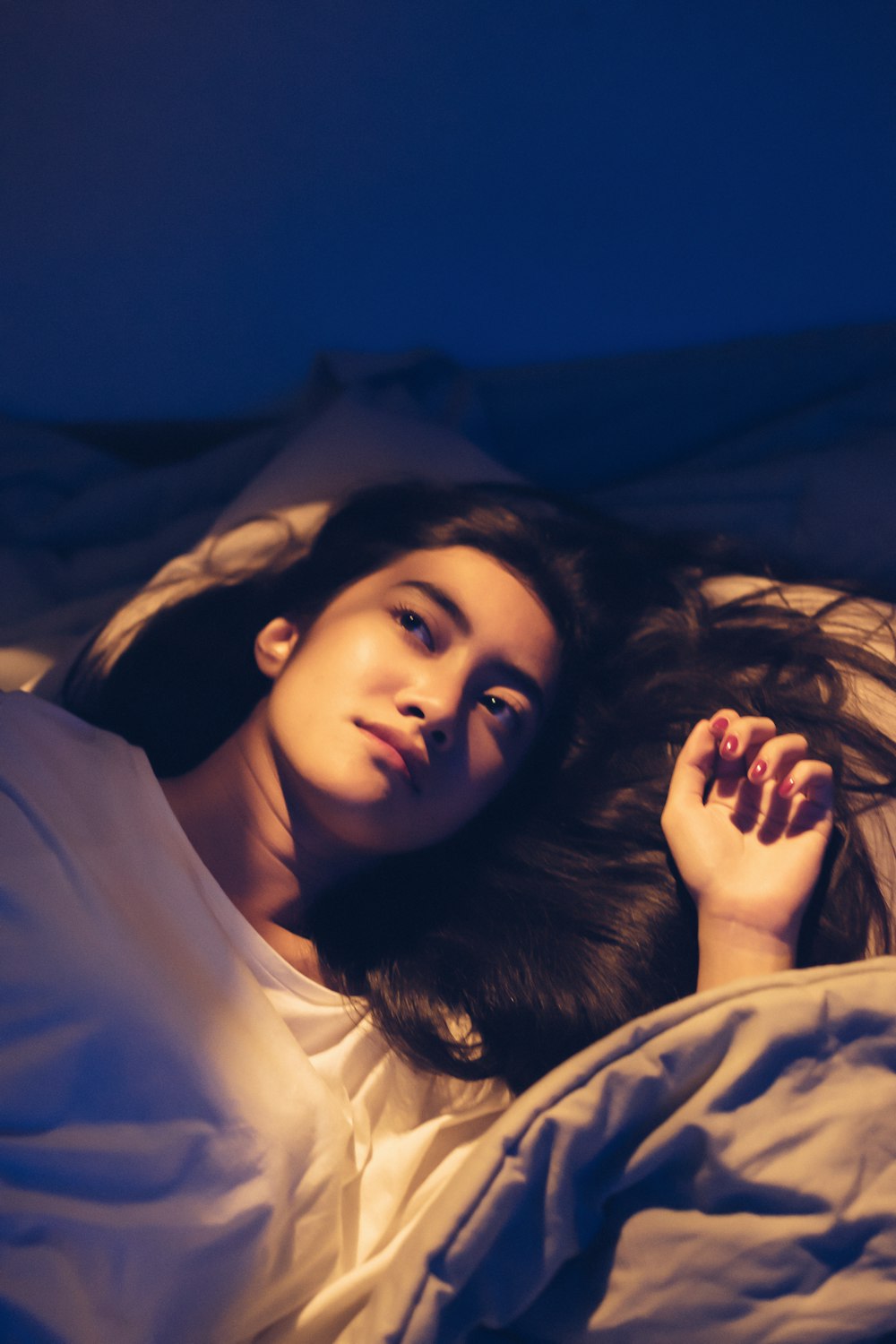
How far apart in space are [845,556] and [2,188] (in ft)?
3.69

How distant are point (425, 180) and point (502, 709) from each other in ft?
2.25

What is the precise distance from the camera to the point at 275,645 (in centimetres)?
106

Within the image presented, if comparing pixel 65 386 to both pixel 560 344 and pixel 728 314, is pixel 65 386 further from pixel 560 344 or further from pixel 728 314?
pixel 728 314

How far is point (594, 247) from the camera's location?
1.21 meters

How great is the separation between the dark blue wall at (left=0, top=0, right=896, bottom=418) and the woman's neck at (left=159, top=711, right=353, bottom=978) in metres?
0.65

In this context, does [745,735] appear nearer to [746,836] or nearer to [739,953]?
[746,836]

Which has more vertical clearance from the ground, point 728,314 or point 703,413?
point 728,314

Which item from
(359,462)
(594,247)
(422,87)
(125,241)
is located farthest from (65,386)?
(594,247)

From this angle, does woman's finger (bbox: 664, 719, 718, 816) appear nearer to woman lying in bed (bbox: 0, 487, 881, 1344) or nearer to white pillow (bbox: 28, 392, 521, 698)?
woman lying in bed (bbox: 0, 487, 881, 1344)

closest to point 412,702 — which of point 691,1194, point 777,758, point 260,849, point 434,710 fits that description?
point 434,710

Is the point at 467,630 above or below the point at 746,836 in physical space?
above

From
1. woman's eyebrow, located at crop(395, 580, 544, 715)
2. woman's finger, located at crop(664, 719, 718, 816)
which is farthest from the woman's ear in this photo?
woman's finger, located at crop(664, 719, 718, 816)

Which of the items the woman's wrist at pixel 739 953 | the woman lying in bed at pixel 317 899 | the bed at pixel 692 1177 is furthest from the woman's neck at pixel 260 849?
the woman's wrist at pixel 739 953

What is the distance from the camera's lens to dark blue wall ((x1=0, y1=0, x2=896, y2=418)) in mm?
1073
